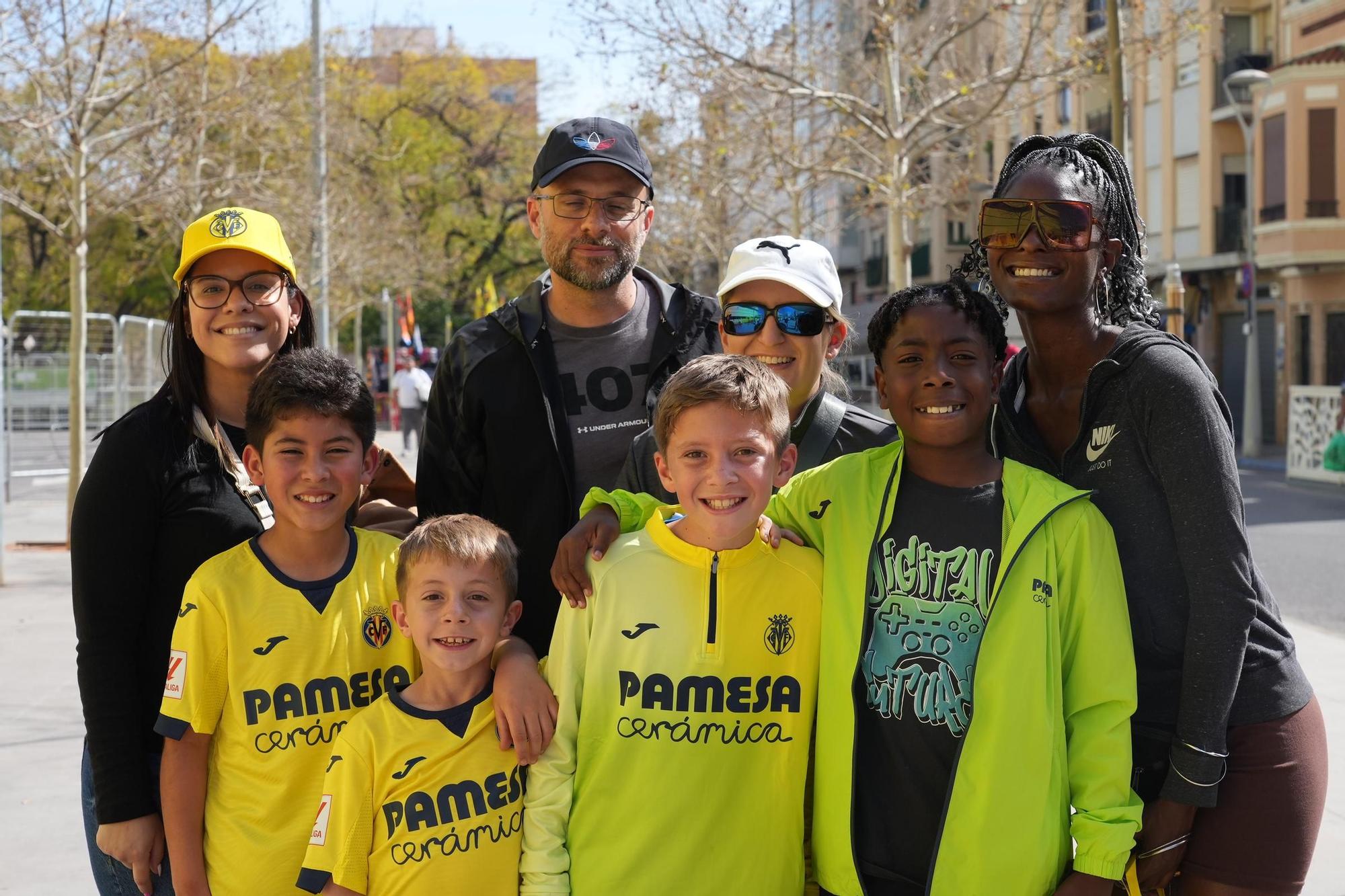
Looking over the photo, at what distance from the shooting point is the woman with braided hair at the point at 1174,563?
8.18 ft

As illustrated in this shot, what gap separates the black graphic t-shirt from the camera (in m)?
2.60

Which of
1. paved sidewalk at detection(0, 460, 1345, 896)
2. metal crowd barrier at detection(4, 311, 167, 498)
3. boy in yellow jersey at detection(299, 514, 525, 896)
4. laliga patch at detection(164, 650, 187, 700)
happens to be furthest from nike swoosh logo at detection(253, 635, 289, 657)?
metal crowd barrier at detection(4, 311, 167, 498)

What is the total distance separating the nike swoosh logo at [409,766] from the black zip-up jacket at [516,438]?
3.00 ft

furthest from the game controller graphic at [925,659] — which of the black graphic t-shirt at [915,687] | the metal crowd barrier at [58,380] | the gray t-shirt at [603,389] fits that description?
the metal crowd barrier at [58,380]

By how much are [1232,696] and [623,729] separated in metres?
1.21

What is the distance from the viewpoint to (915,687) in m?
2.62

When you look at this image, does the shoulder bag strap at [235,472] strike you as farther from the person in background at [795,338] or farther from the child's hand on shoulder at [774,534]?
the child's hand on shoulder at [774,534]

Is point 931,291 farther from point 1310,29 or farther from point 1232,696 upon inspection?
point 1310,29

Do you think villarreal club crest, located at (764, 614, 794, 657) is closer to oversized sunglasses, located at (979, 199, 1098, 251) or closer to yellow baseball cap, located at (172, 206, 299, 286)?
oversized sunglasses, located at (979, 199, 1098, 251)

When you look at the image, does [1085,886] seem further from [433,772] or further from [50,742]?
[50,742]

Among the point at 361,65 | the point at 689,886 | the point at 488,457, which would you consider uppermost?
the point at 361,65

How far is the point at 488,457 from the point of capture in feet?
12.0

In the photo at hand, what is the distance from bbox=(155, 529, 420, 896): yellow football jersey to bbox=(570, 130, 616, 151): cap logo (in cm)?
143

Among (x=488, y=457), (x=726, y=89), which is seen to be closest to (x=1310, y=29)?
(x=726, y=89)
